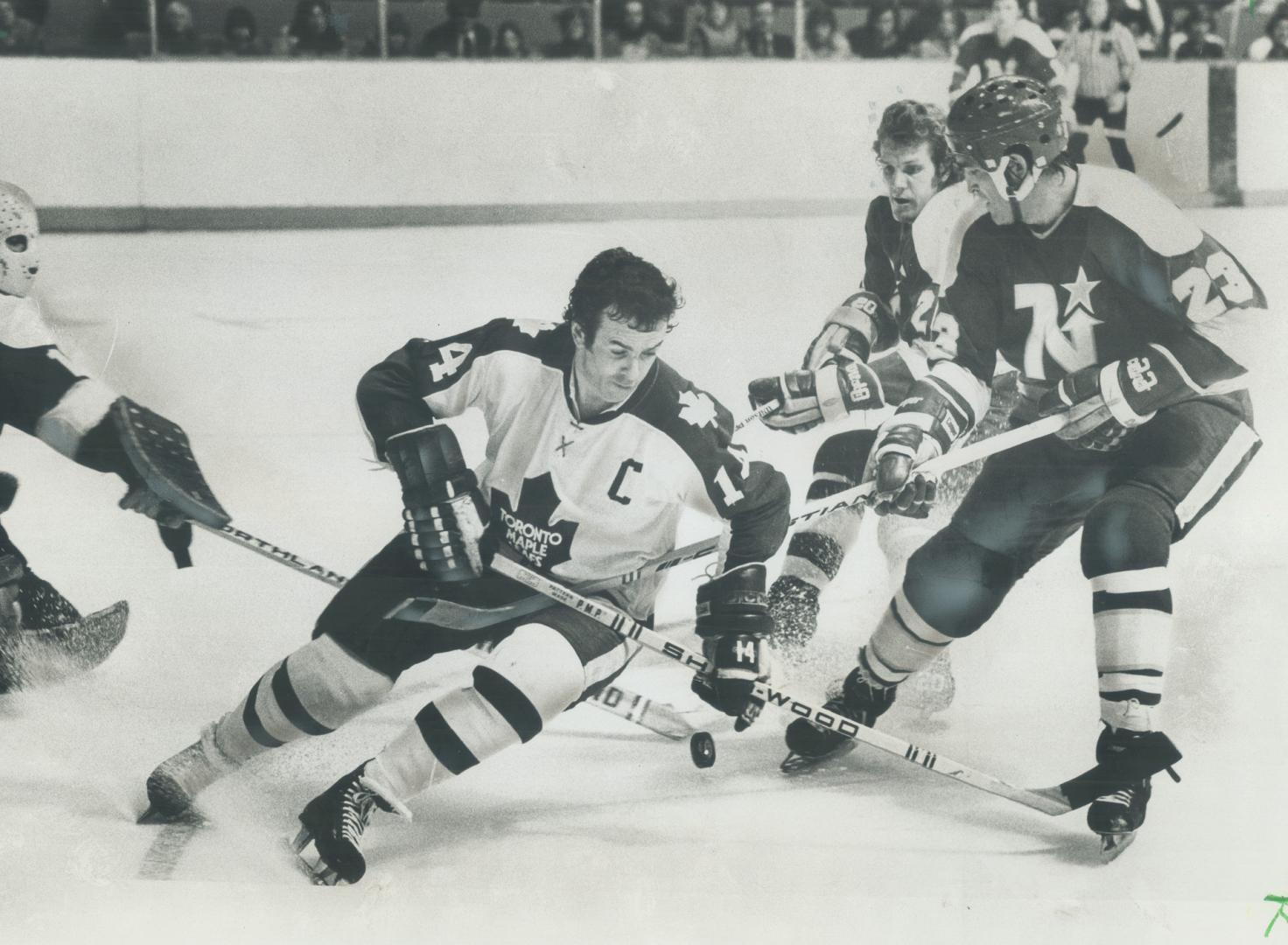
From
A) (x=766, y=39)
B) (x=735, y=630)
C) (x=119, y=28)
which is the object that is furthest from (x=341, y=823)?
A: (x=766, y=39)

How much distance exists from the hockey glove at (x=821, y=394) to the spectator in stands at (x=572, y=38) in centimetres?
72

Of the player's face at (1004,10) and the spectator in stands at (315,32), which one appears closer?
the player's face at (1004,10)

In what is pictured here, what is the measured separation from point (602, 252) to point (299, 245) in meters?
0.57

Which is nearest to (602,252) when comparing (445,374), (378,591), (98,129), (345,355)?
(445,374)

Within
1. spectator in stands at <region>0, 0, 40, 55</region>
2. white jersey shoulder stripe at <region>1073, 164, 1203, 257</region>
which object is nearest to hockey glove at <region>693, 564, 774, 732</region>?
white jersey shoulder stripe at <region>1073, 164, 1203, 257</region>

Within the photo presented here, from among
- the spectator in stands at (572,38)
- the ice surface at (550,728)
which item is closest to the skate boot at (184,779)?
the ice surface at (550,728)

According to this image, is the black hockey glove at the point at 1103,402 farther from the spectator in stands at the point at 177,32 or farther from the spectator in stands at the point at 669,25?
the spectator in stands at the point at 177,32

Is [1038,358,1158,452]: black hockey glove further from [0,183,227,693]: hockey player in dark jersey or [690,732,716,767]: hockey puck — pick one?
[0,183,227,693]: hockey player in dark jersey

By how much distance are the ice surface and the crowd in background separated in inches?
13.4

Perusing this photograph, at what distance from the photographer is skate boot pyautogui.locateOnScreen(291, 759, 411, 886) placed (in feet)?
7.14

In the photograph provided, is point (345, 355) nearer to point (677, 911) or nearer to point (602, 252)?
point (602, 252)

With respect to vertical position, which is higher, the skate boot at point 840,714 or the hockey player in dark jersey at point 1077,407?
the hockey player in dark jersey at point 1077,407

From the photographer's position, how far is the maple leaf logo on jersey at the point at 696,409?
220cm

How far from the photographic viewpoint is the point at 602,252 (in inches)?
87.4
